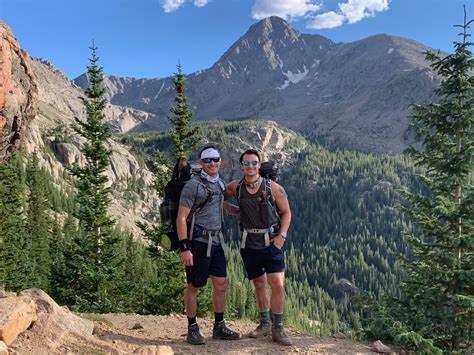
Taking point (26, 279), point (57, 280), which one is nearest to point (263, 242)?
point (57, 280)

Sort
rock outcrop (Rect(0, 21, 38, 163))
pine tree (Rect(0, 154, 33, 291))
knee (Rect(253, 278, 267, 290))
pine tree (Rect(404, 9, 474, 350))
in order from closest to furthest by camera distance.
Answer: knee (Rect(253, 278, 267, 290)), rock outcrop (Rect(0, 21, 38, 163)), pine tree (Rect(404, 9, 474, 350)), pine tree (Rect(0, 154, 33, 291))

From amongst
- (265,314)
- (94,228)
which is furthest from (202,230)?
(94,228)

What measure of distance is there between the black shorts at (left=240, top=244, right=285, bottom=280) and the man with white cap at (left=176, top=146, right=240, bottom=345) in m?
0.54

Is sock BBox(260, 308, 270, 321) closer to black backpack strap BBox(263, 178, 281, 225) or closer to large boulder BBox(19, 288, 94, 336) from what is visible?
black backpack strap BBox(263, 178, 281, 225)

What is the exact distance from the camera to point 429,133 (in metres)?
12.8

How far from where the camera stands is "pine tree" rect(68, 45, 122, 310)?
19984 mm

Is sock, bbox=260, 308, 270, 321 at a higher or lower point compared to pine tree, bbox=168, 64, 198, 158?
lower

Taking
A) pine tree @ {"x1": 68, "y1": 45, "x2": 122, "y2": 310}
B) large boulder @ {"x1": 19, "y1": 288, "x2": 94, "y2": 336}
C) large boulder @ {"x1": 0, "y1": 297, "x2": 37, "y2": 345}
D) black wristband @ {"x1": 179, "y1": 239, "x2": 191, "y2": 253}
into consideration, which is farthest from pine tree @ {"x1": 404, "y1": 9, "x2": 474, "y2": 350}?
→ pine tree @ {"x1": 68, "y1": 45, "x2": 122, "y2": 310}

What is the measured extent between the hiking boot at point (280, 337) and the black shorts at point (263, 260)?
1.23 meters

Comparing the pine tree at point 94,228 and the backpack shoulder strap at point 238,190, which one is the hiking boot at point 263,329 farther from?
the pine tree at point 94,228

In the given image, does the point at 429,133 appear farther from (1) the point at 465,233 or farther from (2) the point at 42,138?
(2) the point at 42,138

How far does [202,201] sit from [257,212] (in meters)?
1.17

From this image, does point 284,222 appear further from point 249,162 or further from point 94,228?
point 94,228

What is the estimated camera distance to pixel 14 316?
6098 mm
